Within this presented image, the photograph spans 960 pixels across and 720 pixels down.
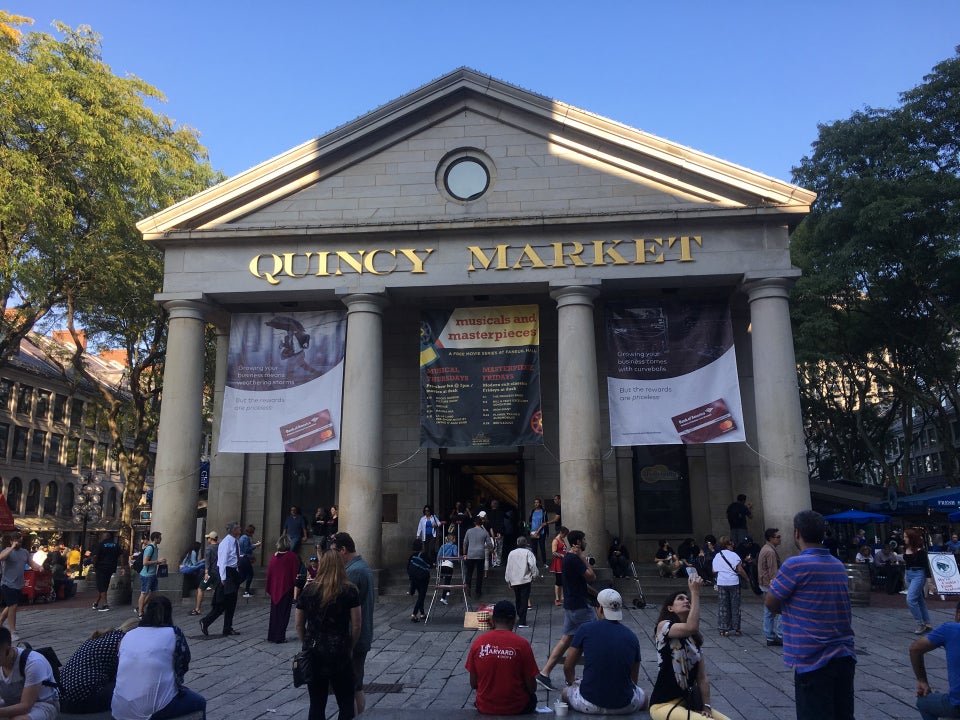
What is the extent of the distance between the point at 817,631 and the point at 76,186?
2379 cm

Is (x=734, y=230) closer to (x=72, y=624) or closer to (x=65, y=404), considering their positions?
(x=72, y=624)

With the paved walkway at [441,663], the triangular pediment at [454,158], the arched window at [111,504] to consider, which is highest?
the triangular pediment at [454,158]

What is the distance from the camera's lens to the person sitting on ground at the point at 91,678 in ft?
19.8

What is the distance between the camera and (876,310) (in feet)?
92.1

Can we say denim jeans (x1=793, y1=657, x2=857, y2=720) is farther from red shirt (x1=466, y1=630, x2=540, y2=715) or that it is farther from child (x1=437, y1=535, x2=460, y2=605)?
child (x1=437, y1=535, x2=460, y2=605)

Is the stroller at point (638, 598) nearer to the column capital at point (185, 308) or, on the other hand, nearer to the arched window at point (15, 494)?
the column capital at point (185, 308)

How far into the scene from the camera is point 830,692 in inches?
182

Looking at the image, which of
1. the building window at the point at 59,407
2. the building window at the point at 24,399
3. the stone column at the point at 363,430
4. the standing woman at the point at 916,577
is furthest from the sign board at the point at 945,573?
the building window at the point at 59,407

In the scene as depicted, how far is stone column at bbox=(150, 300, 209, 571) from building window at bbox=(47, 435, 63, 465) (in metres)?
37.1

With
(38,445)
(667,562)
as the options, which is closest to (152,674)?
(667,562)

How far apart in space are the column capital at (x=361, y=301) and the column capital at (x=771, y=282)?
29.4ft

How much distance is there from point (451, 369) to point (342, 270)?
368cm

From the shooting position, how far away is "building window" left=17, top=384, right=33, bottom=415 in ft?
149

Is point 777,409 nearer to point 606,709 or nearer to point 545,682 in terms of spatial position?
point 545,682
